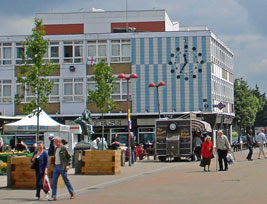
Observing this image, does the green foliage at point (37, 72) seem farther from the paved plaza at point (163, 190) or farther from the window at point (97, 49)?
the window at point (97, 49)

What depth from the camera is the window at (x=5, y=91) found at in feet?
186

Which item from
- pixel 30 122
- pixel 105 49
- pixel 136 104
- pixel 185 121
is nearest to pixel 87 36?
pixel 105 49

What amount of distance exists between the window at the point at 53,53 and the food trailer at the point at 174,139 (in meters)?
21.8

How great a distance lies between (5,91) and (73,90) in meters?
6.15

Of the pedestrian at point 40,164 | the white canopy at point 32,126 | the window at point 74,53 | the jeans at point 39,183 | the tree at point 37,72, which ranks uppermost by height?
the window at point 74,53

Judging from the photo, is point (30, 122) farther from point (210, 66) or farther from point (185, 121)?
point (210, 66)

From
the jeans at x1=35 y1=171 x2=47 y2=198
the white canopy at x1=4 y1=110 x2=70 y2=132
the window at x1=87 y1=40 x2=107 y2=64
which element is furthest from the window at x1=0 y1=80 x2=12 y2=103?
the jeans at x1=35 y1=171 x2=47 y2=198

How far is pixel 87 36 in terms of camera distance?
56469 millimetres

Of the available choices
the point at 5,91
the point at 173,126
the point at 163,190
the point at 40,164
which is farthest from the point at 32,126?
the point at 5,91

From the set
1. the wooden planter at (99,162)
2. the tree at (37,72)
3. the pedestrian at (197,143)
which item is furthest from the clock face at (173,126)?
the wooden planter at (99,162)

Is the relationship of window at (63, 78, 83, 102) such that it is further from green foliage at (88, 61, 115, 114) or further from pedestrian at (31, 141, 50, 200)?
pedestrian at (31, 141, 50, 200)

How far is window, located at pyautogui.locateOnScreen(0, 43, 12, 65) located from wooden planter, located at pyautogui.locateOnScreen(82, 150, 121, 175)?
33775 millimetres

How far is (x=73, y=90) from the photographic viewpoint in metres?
56.5

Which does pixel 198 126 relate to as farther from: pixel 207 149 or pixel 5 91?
pixel 5 91
